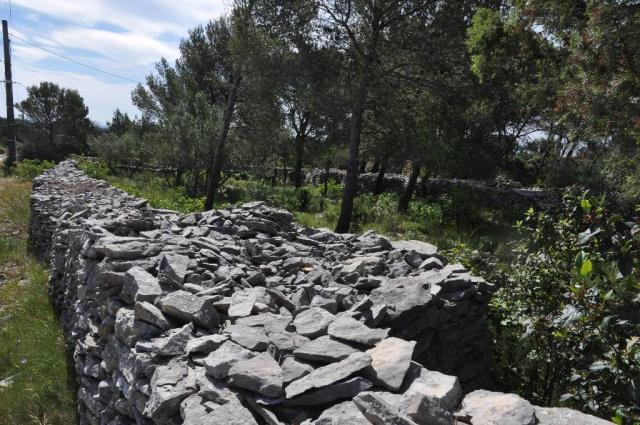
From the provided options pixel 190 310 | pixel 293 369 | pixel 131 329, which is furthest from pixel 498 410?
pixel 131 329

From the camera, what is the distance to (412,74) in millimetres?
12898

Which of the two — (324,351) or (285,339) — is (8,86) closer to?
(285,339)

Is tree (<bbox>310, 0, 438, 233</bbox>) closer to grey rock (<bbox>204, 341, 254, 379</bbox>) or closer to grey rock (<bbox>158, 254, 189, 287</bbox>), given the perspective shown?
grey rock (<bbox>158, 254, 189, 287</bbox>)

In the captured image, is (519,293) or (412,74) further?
(412,74)

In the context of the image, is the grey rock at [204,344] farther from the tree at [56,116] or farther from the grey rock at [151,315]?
the tree at [56,116]

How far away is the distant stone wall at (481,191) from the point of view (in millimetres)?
18672

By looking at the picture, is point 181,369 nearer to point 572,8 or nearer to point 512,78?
point 572,8

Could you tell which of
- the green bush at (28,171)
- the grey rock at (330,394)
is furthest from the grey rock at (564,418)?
the green bush at (28,171)

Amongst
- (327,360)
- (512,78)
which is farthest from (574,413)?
(512,78)

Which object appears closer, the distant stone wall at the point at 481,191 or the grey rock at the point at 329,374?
the grey rock at the point at 329,374

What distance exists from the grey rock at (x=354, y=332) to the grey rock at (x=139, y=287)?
5.17ft

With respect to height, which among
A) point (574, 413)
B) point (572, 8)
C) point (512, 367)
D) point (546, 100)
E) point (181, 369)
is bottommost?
point (512, 367)

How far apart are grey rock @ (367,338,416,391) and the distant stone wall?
1484 centimetres

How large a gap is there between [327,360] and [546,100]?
11208 millimetres
